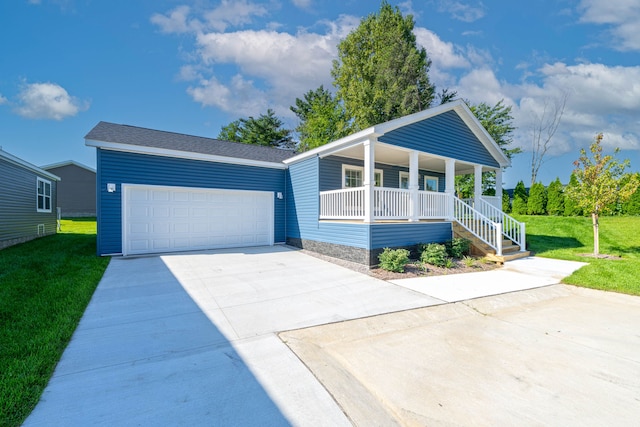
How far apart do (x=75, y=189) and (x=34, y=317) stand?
85.1 ft

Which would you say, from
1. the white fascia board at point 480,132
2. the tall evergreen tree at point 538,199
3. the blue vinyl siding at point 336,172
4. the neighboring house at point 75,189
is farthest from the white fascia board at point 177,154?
the neighboring house at point 75,189

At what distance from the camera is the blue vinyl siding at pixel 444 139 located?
8.49 meters

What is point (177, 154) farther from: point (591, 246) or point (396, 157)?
point (591, 246)

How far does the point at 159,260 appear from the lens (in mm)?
7703

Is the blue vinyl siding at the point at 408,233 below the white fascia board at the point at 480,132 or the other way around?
below

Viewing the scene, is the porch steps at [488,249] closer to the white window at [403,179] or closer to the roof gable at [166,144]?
the white window at [403,179]

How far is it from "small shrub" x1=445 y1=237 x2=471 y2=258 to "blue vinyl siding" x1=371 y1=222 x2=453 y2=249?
0.36m

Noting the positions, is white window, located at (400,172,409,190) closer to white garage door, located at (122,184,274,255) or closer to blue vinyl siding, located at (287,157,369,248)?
blue vinyl siding, located at (287,157,369,248)

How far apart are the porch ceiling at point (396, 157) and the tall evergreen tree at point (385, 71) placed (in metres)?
8.76

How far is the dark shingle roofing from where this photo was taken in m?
8.55

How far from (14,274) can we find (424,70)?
921 inches

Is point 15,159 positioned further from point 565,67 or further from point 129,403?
point 565,67

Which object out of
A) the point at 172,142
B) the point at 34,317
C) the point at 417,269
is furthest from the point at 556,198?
the point at 34,317

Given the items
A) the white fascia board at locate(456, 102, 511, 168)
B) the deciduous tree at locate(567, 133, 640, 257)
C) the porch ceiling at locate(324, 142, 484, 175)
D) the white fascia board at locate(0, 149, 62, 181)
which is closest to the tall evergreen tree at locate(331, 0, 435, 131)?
the porch ceiling at locate(324, 142, 484, 175)
